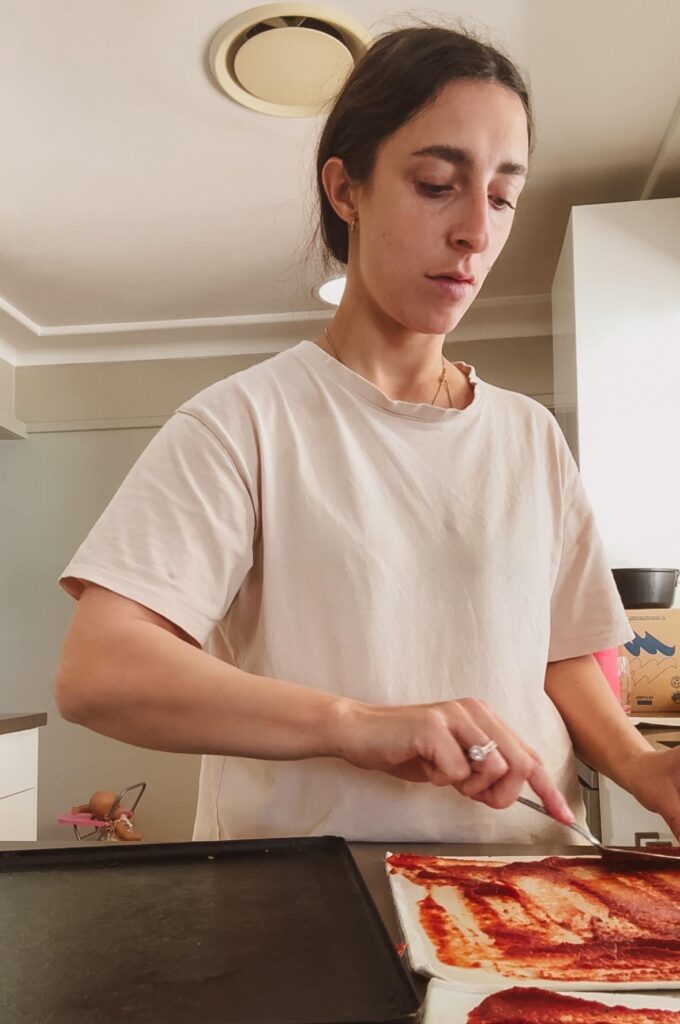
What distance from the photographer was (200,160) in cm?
240

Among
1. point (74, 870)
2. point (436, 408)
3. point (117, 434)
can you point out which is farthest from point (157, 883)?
point (117, 434)

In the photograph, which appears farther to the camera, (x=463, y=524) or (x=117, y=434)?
(x=117, y=434)

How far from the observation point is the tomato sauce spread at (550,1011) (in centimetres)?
39

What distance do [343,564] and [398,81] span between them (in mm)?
412

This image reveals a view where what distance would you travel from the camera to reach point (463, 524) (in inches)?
31.4

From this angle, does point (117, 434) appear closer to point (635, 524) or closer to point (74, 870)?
point (635, 524)

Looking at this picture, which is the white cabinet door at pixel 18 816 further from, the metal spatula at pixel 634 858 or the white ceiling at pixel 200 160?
the metal spatula at pixel 634 858

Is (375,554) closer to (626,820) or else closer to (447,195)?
(447,195)

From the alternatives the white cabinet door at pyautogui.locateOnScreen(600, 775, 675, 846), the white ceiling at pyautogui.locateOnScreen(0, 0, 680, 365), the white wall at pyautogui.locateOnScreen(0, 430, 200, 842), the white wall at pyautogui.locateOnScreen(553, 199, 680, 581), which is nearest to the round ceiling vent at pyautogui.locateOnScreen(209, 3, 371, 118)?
the white ceiling at pyautogui.locateOnScreen(0, 0, 680, 365)

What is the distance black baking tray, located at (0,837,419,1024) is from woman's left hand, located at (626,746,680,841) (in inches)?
11.2

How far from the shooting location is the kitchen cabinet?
94.6 inches

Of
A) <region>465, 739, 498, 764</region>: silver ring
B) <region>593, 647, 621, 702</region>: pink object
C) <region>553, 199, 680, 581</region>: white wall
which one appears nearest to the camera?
<region>465, 739, 498, 764</region>: silver ring

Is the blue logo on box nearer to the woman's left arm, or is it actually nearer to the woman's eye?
the woman's left arm

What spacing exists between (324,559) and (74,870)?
292 mm
